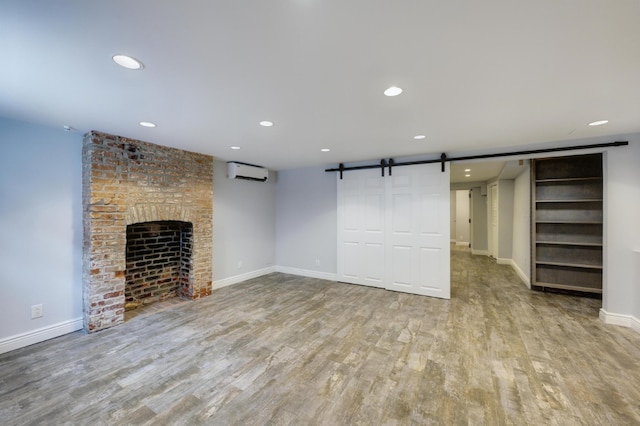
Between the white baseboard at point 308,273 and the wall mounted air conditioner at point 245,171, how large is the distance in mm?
2019

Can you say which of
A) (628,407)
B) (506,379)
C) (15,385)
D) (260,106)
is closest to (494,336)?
(506,379)

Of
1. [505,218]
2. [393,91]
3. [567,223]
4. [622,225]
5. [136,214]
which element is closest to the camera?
[393,91]

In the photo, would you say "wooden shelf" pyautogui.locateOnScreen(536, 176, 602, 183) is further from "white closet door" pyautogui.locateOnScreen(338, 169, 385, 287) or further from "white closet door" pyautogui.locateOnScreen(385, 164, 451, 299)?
"white closet door" pyautogui.locateOnScreen(338, 169, 385, 287)

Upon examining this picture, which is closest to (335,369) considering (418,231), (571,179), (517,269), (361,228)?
(418,231)

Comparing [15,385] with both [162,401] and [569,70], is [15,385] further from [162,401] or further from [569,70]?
[569,70]

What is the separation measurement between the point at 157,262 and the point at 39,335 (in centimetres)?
144

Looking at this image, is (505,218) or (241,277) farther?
(505,218)

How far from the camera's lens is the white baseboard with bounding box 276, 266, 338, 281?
5.25 meters

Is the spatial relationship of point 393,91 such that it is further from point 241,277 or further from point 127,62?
point 241,277

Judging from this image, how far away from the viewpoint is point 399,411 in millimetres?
1824

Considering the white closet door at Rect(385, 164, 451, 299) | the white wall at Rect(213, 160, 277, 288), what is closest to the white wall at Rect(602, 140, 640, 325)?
the white closet door at Rect(385, 164, 451, 299)

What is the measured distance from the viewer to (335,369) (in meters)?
2.31

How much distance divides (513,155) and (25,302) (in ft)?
20.2

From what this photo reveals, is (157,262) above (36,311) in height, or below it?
above
